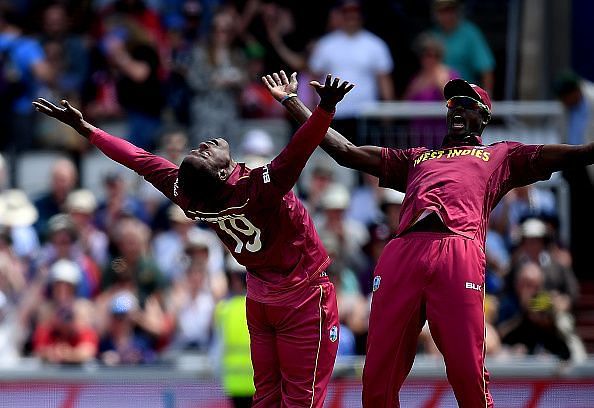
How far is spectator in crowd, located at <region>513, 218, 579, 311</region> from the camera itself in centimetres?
1251

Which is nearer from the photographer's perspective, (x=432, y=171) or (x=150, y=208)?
(x=432, y=171)

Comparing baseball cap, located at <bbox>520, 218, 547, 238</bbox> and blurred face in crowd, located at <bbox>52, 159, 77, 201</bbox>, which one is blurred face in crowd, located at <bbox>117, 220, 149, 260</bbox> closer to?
blurred face in crowd, located at <bbox>52, 159, 77, 201</bbox>

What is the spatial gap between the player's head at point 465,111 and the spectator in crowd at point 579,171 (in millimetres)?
5262

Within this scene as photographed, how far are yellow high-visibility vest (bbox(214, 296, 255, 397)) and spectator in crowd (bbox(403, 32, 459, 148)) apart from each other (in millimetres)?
3583

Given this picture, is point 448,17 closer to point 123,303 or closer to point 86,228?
point 86,228

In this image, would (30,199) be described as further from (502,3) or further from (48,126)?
(502,3)

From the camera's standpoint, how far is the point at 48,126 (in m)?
15.0

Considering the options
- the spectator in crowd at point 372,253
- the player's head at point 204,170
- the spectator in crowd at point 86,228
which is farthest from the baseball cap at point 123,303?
the player's head at point 204,170

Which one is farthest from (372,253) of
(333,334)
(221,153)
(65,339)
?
(221,153)

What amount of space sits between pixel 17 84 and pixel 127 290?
3.64 m

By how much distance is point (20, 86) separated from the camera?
15.2 metres

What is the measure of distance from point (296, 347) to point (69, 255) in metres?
4.95

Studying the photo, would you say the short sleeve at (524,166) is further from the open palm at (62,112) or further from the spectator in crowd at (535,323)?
the spectator in crowd at (535,323)

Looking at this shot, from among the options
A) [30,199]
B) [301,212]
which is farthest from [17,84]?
[301,212]
